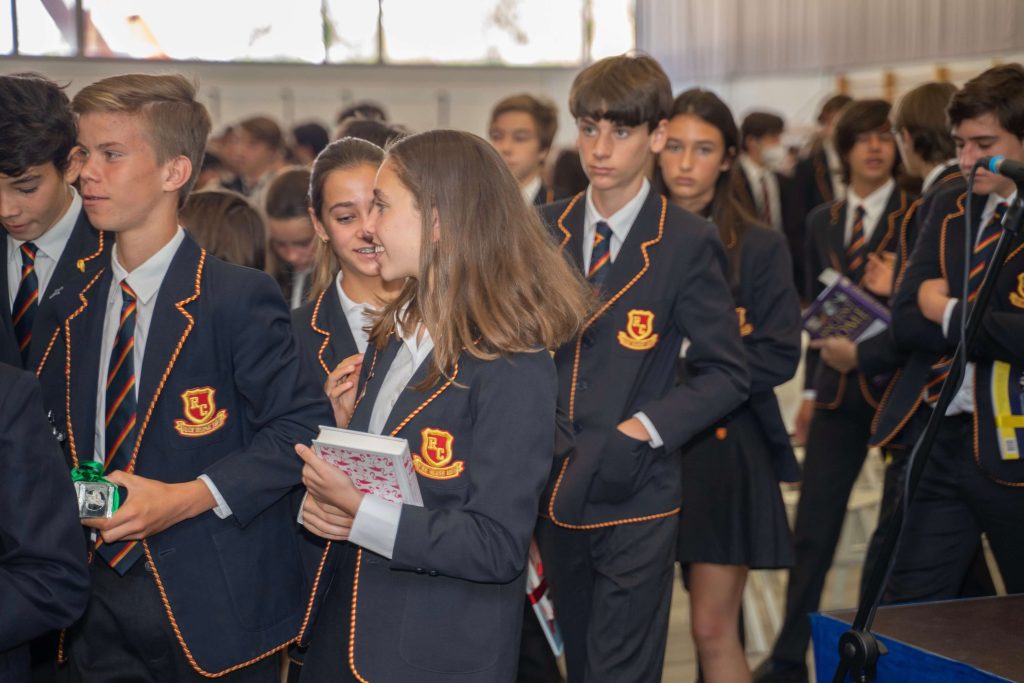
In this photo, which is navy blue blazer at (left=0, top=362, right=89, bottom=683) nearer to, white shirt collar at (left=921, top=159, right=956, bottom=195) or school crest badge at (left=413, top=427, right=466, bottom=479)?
school crest badge at (left=413, top=427, right=466, bottom=479)

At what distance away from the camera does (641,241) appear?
2.80 metres

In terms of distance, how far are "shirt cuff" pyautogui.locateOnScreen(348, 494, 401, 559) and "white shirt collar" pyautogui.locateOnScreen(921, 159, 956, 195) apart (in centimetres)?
236

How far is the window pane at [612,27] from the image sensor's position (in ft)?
42.9

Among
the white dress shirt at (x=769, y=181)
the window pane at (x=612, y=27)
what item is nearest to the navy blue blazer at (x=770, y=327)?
the white dress shirt at (x=769, y=181)

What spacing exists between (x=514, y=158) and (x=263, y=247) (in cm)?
203

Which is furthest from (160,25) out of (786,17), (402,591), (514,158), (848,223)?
(402,591)

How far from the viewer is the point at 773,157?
10.5 meters

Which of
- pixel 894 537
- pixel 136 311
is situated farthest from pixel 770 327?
pixel 136 311

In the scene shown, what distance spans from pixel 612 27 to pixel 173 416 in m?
11.9

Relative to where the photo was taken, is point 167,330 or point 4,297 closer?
point 167,330

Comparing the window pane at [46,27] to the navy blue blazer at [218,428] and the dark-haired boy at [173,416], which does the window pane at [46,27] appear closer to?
the dark-haired boy at [173,416]

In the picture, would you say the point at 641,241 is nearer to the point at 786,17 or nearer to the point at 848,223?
the point at 848,223

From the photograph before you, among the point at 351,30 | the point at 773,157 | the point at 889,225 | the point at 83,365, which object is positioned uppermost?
the point at 351,30

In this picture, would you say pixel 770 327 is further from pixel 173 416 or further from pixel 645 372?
pixel 173 416
